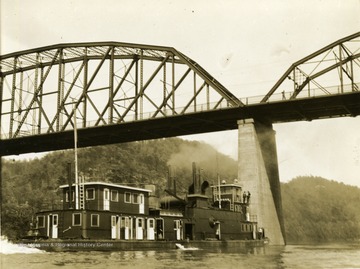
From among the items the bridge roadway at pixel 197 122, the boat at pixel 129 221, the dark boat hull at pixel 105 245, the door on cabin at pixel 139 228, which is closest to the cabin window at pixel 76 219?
the boat at pixel 129 221

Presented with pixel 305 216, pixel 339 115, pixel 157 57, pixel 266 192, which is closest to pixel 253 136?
pixel 266 192

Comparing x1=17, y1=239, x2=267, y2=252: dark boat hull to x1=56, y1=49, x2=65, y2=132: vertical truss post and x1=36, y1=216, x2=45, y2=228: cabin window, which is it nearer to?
x1=36, y1=216, x2=45, y2=228: cabin window

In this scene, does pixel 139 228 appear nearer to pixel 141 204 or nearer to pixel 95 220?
pixel 141 204

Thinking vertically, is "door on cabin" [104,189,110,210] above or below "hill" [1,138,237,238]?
below

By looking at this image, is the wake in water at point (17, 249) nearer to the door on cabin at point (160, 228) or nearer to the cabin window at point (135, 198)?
the cabin window at point (135, 198)

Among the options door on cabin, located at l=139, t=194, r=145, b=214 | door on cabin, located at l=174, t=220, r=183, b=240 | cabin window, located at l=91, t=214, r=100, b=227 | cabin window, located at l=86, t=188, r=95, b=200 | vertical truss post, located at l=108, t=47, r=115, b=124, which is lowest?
door on cabin, located at l=174, t=220, r=183, b=240

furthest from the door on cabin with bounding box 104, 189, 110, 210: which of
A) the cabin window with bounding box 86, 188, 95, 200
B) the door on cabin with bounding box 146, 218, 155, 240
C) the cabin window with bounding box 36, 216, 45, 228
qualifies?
the cabin window with bounding box 36, 216, 45, 228

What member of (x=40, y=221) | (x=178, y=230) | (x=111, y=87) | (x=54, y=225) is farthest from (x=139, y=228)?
(x=111, y=87)

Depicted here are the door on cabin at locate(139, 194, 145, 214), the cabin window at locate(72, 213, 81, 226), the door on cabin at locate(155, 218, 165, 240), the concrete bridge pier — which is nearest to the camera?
the cabin window at locate(72, 213, 81, 226)
